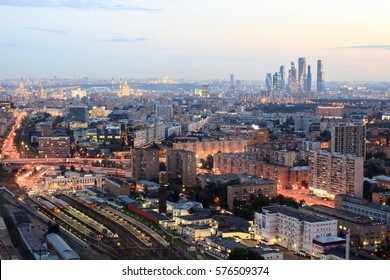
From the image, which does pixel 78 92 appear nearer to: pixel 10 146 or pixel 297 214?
pixel 10 146

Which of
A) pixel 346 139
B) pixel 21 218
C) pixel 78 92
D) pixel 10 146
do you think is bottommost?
pixel 10 146

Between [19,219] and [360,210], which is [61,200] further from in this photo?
[360,210]

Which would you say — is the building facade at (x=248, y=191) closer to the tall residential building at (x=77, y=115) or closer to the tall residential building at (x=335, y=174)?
the tall residential building at (x=335, y=174)

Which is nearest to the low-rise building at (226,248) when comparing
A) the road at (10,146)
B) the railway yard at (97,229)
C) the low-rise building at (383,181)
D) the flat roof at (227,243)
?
the flat roof at (227,243)

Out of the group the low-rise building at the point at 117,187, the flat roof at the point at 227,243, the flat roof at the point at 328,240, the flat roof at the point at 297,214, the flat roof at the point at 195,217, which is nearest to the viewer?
the flat roof at the point at 227,243

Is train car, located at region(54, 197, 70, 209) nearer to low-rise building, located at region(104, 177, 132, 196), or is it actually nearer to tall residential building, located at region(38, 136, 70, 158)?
low-rise building, located at region(104, 177, 132, 196)

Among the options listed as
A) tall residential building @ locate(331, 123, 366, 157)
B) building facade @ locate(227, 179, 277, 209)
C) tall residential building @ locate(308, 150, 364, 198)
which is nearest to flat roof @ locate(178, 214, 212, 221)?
building facade @ locate(227, 179, 277, 209)

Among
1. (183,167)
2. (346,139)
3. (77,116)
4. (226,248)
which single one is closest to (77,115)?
(77,116)
